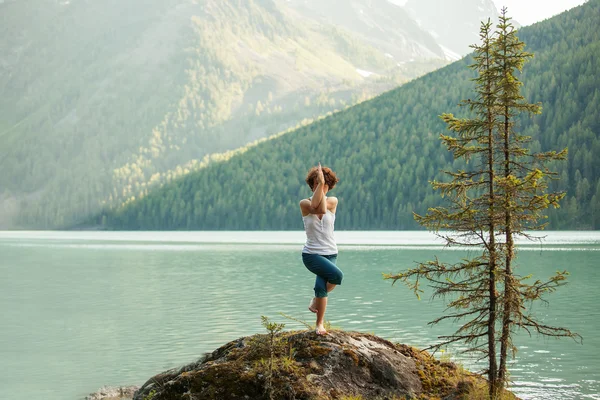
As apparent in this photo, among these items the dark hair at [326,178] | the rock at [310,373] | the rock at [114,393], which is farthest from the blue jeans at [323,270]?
the rock at [114,393]

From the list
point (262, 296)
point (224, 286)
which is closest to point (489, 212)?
point (262, 296)

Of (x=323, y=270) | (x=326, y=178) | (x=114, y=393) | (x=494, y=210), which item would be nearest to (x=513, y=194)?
(x=494, y=210)

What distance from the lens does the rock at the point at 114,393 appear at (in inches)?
773

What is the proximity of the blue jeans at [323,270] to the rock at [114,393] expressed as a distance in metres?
8.46

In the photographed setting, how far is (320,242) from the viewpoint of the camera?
1322 centimetres

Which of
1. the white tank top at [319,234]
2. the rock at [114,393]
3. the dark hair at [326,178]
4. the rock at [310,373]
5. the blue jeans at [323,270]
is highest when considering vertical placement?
the dark hair at [326,178]

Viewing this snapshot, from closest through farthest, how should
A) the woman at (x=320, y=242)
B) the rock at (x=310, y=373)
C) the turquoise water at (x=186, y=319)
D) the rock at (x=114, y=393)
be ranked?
the rock at (x=310, y=373) < the woman at (x=320, y=242) < the rock at (x=114, y=393) < the turquoise water at (x=186, y=319)

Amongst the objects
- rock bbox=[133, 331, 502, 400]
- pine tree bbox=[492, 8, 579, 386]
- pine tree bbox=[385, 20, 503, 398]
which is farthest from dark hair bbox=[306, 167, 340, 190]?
pine tree bbox=[492, 8, 579, 386]

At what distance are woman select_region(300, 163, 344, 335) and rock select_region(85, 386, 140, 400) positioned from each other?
8441 mm

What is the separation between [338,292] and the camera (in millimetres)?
49000

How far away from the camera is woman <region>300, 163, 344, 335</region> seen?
42.9 feet

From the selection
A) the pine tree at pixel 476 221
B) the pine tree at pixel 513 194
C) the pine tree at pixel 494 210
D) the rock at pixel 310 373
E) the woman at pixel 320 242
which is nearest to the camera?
the rock at pixel 310 373

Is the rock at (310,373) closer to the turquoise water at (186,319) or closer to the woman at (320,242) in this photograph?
the woman at (320,242)

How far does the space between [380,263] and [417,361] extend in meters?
62.4
